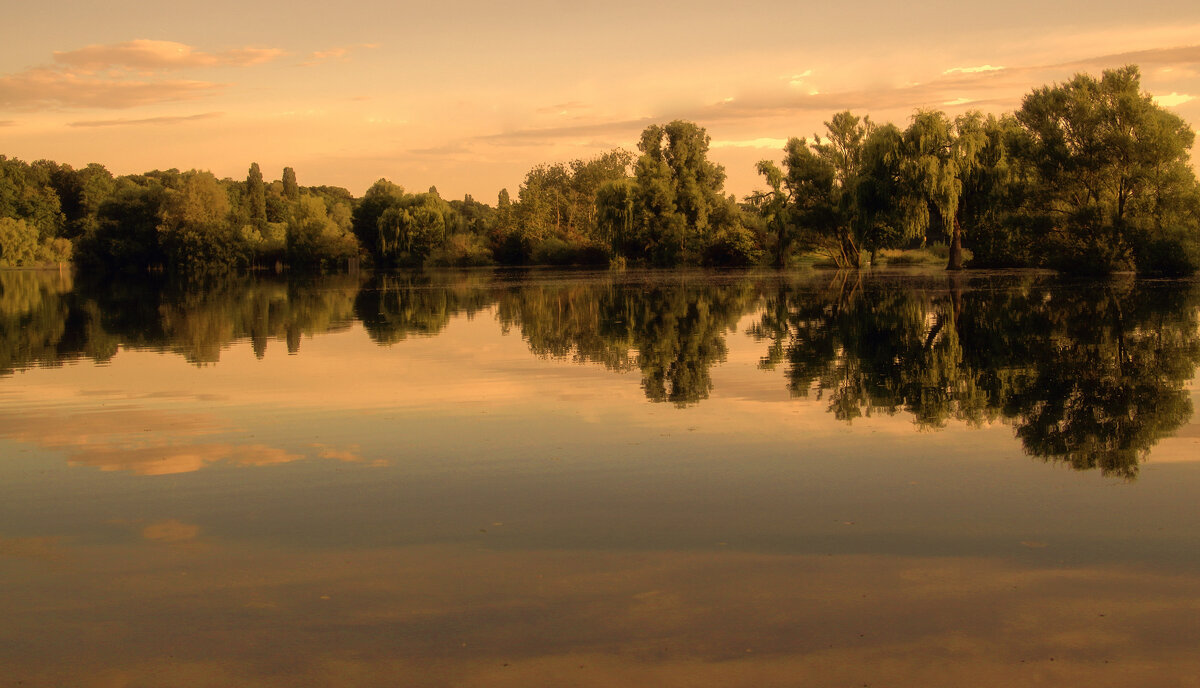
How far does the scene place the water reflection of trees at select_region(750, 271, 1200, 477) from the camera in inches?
384

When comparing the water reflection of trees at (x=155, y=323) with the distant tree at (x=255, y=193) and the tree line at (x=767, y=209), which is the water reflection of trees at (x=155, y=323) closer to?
the tree line at (x=767, y=209)

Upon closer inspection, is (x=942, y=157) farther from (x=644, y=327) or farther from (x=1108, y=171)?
(x=644, y=327)

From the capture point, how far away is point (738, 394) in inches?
486

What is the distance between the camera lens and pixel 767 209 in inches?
2714

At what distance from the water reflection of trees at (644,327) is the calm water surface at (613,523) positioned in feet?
0.92

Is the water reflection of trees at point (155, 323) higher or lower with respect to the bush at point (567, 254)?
lower

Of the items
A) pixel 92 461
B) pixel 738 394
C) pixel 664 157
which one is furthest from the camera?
pixel 664 157

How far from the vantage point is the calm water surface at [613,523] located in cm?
463

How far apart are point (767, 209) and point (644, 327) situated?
48.4 meters

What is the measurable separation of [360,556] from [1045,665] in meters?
3.94

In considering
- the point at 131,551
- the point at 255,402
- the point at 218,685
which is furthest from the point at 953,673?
the point at 255,402

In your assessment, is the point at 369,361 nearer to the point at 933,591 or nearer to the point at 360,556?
the point at 360,556

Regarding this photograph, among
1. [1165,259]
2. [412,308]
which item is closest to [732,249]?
[1165,259]

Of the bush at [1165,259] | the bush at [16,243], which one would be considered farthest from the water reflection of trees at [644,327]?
the bush at [16,243]
